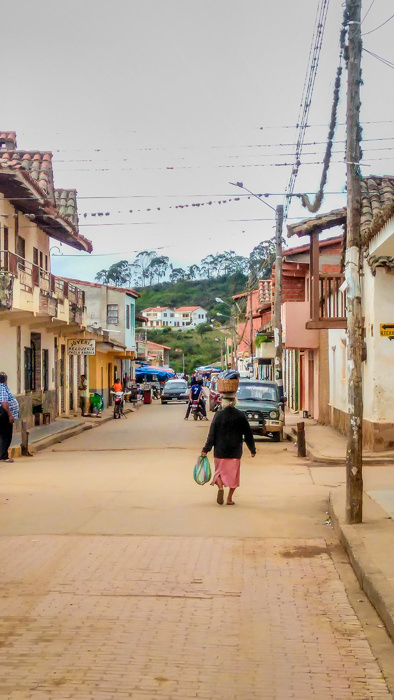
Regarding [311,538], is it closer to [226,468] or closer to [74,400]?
[226,468]

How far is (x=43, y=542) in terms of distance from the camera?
9.95m

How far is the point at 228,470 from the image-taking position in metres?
12.6

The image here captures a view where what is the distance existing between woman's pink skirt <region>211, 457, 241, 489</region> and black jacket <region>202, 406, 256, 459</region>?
0.19 feet

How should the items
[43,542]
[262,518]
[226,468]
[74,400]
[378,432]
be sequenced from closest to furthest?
1. [43,542]
2. [262,518]
3. [226,468]
4. [378,432]
5. [74,400]

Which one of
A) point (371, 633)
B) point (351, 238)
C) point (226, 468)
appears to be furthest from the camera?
point (226, 468)

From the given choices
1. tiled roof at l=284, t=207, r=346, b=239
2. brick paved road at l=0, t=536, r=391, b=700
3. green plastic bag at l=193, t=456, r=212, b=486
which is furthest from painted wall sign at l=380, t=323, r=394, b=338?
brick paved road at l=0, t=536, r=391, b=700

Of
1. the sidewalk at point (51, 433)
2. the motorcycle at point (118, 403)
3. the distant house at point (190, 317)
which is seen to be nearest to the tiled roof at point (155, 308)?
the distant house at point (190, 317)

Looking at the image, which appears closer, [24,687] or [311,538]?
[24,687]

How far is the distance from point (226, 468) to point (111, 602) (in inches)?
215

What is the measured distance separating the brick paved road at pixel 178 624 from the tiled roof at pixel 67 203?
23.7 meters

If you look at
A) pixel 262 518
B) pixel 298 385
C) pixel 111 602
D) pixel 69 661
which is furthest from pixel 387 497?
pixel 298 385

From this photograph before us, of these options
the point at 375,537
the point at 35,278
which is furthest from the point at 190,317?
the point at 375,537

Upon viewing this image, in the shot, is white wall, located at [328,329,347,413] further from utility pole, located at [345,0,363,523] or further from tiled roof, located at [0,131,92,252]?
utility pole, located at [345,0,363,523]

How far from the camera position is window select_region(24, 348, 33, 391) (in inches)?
1176
